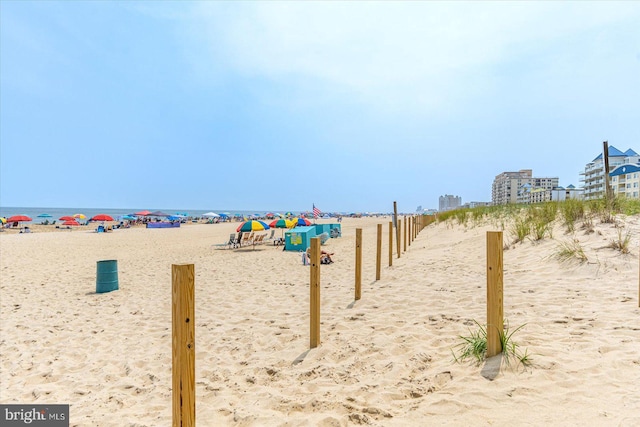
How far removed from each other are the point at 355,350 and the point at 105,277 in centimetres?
677

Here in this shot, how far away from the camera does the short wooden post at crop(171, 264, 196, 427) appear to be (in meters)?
2.24

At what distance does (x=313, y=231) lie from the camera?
17.3m

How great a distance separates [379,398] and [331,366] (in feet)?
2.69

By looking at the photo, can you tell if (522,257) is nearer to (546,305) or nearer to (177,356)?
→ (546,305)

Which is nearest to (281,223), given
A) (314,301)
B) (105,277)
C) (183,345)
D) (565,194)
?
(105,277)

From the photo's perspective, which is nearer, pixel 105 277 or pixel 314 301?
pixel 314 301

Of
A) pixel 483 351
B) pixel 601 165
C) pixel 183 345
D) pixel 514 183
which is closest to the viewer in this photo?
pixel 183 345

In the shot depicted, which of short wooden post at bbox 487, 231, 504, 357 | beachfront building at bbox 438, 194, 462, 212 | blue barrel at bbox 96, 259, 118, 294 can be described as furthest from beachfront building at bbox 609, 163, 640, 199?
beachfront building at bbox 438, 194, 462, 212

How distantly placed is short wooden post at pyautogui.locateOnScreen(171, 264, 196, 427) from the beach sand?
774 millimetres

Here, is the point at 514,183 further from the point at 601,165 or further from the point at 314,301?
the point at 314,301

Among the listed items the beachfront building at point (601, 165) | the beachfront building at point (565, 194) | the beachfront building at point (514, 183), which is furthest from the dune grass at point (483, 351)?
the beachfront building at point (514, 183)

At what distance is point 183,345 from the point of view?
2.28 meters

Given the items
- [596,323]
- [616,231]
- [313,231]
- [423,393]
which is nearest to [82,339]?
[423,393]

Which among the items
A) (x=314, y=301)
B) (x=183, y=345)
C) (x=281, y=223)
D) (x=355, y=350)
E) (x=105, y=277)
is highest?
(x=281, y=223)
